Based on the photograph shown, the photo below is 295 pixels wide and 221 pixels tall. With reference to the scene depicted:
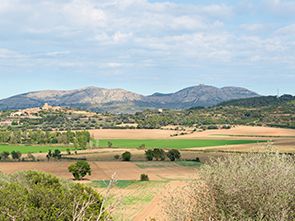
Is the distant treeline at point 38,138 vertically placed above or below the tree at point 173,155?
above

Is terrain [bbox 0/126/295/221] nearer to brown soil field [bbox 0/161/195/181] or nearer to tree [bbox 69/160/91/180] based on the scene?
brown soil field [bbox 0/161/195/181]

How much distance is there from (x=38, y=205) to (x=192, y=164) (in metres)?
79.7

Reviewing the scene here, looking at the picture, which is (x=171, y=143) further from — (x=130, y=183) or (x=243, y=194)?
(x=243, y=194)

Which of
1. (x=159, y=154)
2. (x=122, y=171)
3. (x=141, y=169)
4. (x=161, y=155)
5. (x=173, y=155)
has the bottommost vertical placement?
(x=141, y=169)

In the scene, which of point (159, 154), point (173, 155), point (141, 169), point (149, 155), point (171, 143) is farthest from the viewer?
point (171, 143)

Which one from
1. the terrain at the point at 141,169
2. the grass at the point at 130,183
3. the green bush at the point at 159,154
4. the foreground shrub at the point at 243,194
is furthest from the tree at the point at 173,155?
the foreground shrub at the point at 243,194

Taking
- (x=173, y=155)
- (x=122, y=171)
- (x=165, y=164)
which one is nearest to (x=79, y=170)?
(x=122, y=171)

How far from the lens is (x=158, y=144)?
165000 millimetres

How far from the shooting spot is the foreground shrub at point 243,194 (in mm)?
25062

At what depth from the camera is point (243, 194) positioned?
2586 centimetres

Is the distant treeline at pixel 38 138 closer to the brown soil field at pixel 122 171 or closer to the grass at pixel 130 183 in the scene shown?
the brown soil field at pixel 122 171

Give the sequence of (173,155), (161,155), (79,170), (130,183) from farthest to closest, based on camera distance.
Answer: (161,155) → (173,155) → (79,170) → (130,183)

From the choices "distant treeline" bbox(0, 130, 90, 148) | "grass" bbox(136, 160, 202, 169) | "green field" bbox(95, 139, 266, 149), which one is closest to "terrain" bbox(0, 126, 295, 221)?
"grass" bbox(136, 160, 202, 169)

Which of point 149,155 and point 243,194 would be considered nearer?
point 243,194
